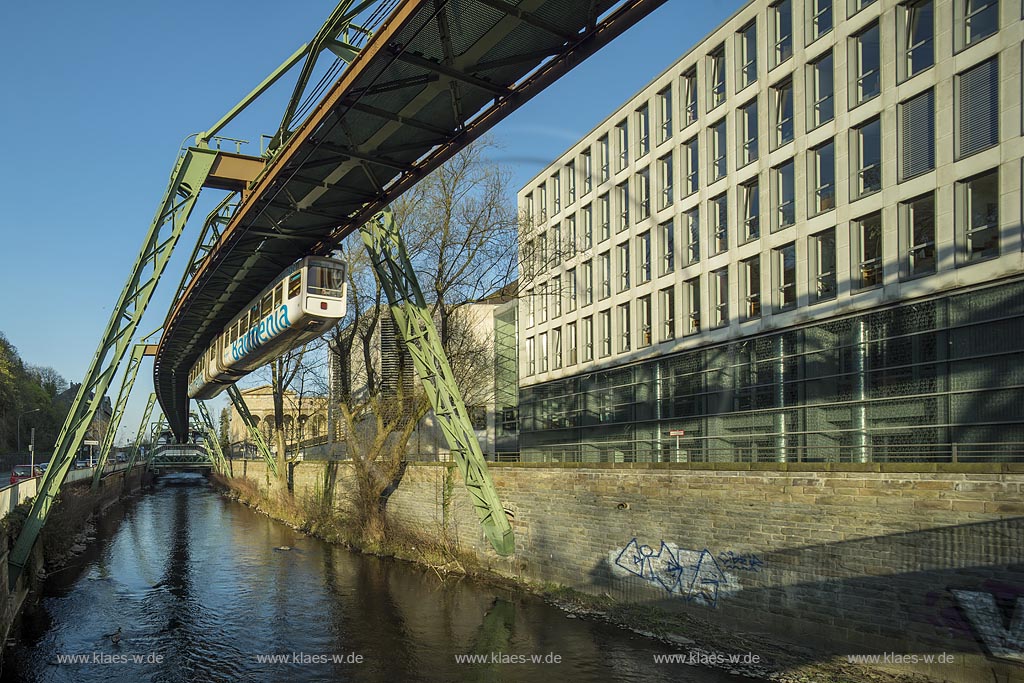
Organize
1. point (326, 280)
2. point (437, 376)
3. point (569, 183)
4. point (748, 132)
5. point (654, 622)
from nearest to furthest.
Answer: point (654, 622), point (326, 280), point (437, 376), point (748, 132), point (569, 183)

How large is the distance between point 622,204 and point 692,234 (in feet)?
16.8

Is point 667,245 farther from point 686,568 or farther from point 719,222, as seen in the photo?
point 686,568

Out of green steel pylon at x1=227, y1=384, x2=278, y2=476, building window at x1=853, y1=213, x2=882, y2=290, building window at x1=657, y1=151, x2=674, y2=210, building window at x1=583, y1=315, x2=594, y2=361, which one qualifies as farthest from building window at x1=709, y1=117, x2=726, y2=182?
green steel pylon at x1=227, y1=384, x2=278, y2=476

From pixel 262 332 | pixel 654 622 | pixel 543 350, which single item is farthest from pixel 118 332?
pixel 543 350

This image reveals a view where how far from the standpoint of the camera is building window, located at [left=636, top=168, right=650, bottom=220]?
3262 centimetres

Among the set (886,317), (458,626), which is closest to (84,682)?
(458,626)

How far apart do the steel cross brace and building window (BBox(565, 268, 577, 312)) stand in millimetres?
15451

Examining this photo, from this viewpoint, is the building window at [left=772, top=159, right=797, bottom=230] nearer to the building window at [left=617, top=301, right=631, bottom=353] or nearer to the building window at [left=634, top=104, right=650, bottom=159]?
the building window at [left=634, top=104, right=650, bottom=159]

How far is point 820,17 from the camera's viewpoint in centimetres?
2445

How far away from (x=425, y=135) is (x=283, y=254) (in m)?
8.27

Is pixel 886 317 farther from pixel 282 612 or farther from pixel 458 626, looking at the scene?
pixel 282 612

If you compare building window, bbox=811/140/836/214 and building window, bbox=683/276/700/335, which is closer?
building window, bbox=811/140/836/214

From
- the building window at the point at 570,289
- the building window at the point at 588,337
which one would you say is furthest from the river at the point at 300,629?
the building window at the point at 570,289

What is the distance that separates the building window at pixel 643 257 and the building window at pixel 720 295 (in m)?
4.04
